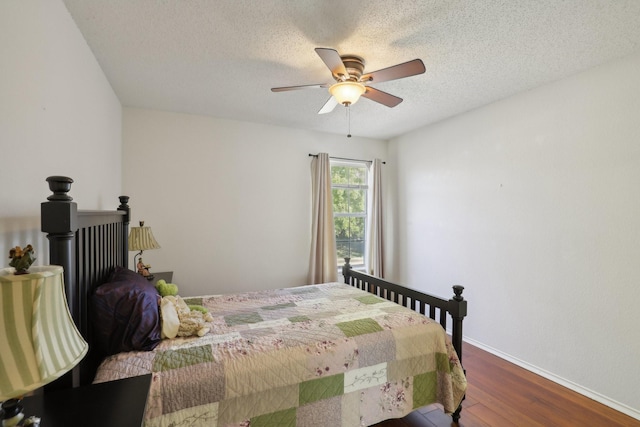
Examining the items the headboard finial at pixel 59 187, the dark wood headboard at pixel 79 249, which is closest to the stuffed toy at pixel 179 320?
the dark wood headboard at pixel 79 249

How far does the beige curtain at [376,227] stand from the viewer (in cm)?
419

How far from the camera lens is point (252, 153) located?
11.9ft

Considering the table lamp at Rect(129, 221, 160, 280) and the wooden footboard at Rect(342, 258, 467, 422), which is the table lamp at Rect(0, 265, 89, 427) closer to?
the wooden footboard at Rect(342, 258, 467, 422)

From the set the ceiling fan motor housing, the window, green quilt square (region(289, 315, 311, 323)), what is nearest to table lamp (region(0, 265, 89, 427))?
green quilt square (region(289, 315, 311, 323))

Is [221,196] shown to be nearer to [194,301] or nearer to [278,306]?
[194,301]

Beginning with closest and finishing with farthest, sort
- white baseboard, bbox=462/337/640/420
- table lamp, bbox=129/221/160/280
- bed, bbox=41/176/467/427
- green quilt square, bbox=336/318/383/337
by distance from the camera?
bed, bbox=41/176/467/427 → green quilt square, bbox=336/318/383/337 → white baseboard, bbox=462/337/640/420 → table lamp, bbox=129/221/160/280

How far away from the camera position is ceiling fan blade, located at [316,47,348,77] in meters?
1.61

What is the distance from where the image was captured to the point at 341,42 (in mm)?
1927

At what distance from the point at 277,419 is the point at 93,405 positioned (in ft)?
2.82

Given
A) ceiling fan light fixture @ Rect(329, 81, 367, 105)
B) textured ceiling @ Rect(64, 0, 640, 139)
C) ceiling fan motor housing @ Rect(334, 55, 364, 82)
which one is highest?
textured ceiling @ Rect(64, 0, 640, 139)

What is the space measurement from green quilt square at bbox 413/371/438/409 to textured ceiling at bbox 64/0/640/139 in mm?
2176

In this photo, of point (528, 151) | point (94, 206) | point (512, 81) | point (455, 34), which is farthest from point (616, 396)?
point (94, 206)

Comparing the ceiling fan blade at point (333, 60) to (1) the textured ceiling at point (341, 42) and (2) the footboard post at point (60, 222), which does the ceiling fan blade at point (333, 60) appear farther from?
(2) the footboard post at point (60, 222)

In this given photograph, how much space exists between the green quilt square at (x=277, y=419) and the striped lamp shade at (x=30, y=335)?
1.14m
